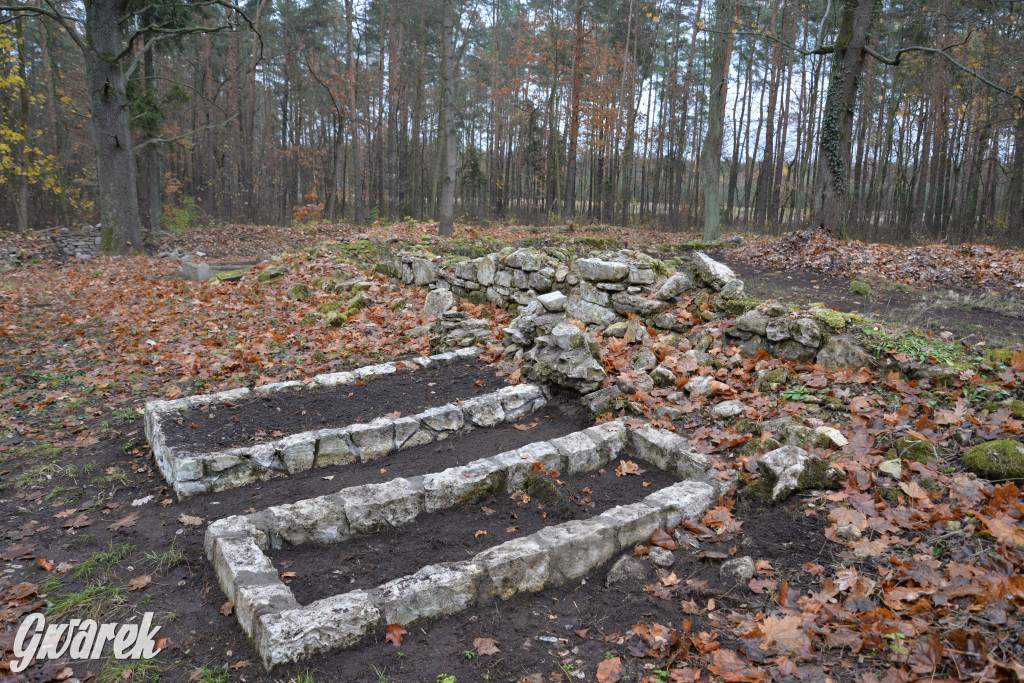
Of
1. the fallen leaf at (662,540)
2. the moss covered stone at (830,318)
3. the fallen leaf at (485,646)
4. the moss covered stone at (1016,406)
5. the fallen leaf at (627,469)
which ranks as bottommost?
the fallen leaf at (485,646)

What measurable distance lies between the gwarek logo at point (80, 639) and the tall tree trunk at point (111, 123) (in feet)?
42.2

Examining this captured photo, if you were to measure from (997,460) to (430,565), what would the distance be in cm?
341

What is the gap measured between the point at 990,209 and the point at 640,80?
51.8 ft

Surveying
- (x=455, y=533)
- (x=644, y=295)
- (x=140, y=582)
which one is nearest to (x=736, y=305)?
(x=644, y=295)

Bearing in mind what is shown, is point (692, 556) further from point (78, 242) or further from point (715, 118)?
point (78, 242)

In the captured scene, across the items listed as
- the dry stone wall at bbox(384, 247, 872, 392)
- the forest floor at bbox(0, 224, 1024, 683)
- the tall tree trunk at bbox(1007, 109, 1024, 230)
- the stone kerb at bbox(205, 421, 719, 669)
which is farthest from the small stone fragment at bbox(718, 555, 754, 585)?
the tall tree trunk at bbox(1007, 109, 1024, 230)

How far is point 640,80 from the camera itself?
27531mm

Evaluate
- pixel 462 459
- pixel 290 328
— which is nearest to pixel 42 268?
pixel 290 328

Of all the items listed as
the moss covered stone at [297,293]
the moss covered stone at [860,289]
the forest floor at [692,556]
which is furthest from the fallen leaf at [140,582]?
the moss covered stone at [860,289]

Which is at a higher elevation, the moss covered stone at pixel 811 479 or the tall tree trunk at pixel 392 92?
the tall tree trunk at pixel 392 92

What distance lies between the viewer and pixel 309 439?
4.66 m

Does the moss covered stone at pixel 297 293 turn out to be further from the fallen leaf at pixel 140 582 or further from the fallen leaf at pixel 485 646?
the fallen leaf at pixel 485 646

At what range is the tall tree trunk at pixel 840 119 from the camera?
12.1 metres

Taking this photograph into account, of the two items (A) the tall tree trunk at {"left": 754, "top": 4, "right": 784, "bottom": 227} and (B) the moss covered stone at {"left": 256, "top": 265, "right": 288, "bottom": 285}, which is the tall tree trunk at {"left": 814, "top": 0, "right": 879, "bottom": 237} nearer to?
(A) the tall tree trunk at {"left": 754, "top": 4, "right": 784, "bottom": 227}
